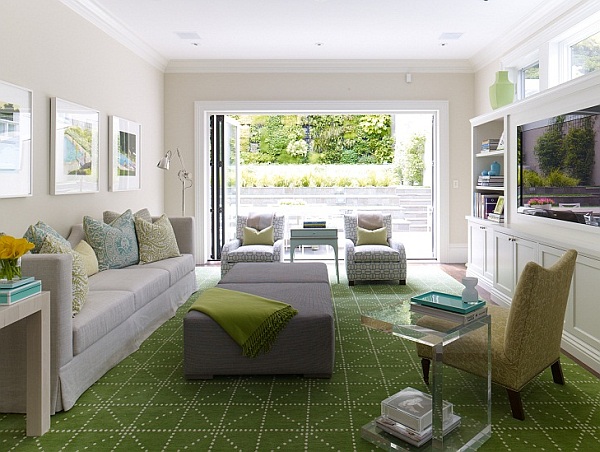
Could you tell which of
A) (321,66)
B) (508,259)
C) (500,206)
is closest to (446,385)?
(508,259)

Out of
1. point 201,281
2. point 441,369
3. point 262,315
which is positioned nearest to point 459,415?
point 441,369

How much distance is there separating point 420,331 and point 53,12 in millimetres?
3814

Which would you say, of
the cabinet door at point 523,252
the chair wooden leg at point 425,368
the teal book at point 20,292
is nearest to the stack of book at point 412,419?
the chair wooden leg at point 425,368

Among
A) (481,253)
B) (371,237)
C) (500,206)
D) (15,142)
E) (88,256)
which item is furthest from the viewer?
(371,237)

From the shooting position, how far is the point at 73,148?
423 cm

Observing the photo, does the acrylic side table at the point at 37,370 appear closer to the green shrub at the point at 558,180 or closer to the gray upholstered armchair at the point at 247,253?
the gray upholstered armchair at the point at 247,253

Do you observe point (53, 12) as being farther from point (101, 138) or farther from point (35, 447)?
point (35, 447)

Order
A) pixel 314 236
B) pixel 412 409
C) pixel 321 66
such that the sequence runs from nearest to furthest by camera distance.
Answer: pixel 412 409 < pixel 314 236 < pixel 321 66

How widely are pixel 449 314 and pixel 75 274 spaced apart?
2126mm

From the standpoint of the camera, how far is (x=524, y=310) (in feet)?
7.41

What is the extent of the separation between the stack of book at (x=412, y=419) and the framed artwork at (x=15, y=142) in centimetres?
280

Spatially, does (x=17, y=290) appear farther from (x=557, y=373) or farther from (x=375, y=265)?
(x=375, y=265)

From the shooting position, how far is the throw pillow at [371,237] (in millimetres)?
5977

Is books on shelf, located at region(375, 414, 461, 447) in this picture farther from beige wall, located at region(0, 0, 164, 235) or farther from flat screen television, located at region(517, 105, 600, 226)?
beige wall, located at region(0, 0, 164, 235)
